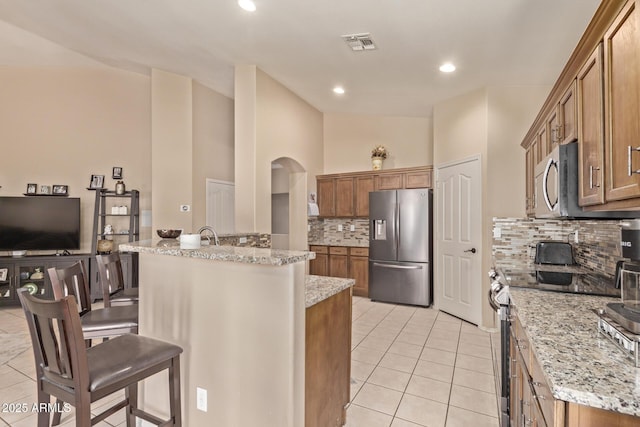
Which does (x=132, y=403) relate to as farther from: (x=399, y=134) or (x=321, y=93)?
(x=399, y=134)

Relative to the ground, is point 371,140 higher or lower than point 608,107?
higher

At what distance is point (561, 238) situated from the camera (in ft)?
11.4

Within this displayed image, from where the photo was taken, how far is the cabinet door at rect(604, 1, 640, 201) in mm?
1170

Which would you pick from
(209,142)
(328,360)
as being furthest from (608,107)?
(209,142)

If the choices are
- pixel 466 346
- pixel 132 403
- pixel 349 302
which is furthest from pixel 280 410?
pixel 466 346

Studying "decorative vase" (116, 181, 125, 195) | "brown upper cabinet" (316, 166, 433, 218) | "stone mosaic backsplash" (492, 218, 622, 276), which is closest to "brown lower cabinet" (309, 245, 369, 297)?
"brown upper cabinet" (316, 166, 433, 218)

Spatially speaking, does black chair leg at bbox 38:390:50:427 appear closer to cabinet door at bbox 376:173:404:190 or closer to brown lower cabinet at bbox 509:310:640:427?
brown lower cabinet at bbox 509:310:640:427

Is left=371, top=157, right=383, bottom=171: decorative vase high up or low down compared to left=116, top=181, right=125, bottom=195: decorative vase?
up

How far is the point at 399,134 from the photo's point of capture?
5852 mm

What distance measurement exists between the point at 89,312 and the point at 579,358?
105 inches

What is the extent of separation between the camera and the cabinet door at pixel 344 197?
584cm

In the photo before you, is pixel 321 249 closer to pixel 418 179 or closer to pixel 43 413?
pixel 418 179

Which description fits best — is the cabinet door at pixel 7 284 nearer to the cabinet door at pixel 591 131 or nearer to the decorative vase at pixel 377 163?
the decorative vase at pixel 377 163

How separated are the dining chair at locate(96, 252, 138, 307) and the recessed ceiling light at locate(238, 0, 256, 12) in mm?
2392
